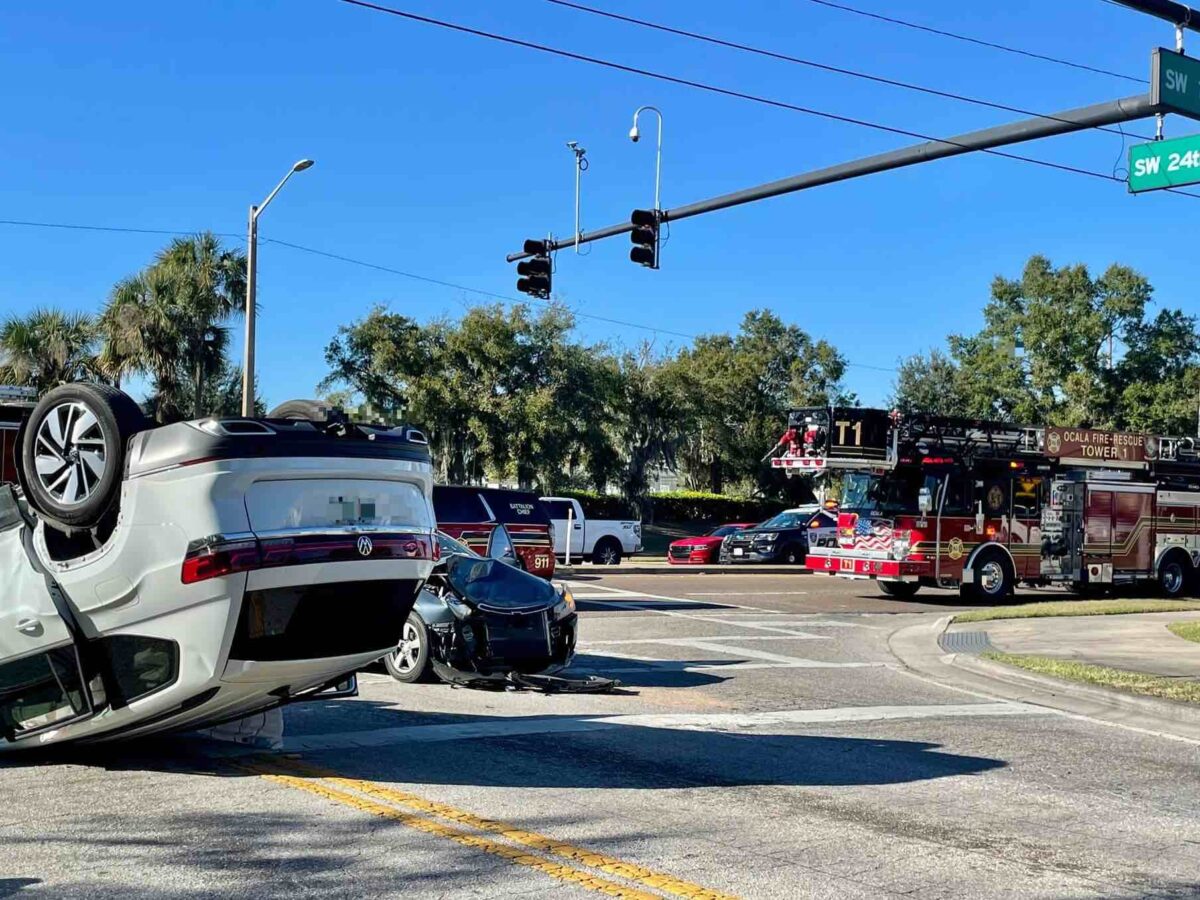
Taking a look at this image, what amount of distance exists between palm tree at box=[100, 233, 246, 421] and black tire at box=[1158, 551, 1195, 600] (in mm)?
21975

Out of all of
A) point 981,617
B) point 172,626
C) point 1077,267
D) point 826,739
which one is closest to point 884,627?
point 981,617

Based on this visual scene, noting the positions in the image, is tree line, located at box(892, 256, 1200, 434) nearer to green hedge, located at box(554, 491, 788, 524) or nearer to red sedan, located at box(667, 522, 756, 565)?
green hedge, located at box(554, 491, 788, 524)

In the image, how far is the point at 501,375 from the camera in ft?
143

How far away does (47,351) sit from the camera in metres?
28.3

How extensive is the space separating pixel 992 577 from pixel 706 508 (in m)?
30.9

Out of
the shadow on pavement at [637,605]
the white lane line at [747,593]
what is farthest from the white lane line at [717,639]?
the white lane line at [747,593]

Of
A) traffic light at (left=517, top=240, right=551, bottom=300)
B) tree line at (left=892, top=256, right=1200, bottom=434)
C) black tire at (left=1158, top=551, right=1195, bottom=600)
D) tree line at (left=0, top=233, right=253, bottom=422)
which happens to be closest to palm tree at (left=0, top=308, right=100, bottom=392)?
tree line at (left=0, top=233, right=253, bottom=422)

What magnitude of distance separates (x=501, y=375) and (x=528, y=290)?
73.3 ft

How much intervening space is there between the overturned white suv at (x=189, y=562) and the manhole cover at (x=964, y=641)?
400 inches

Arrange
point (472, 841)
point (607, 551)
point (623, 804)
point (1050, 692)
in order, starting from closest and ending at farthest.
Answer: point (472, 841) < point (623, 804) < point (1050, 692) < point (607, 551)

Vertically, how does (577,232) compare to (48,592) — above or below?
above

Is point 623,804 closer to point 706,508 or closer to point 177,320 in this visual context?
point 177,320

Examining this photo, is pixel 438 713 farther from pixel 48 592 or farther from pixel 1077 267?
pixel 1077 267

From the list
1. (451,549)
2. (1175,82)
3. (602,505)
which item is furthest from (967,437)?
(602,505)
